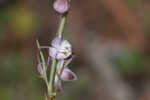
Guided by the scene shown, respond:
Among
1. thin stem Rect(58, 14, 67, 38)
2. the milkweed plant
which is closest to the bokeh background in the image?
the milkweed plant

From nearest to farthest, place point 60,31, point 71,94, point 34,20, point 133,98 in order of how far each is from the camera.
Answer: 1. point 60,31
2. point 71,94
3. point 133,98
4. point 34,20

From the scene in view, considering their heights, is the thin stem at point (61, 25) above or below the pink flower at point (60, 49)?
above

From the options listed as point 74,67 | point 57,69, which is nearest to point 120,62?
point 74,67

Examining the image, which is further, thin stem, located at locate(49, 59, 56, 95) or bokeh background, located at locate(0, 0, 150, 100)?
bokeh background, located at locate(0, 0, 150, 100)

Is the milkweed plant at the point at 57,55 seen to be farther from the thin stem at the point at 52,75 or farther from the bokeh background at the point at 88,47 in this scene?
the bokeh background at the point at 88,47

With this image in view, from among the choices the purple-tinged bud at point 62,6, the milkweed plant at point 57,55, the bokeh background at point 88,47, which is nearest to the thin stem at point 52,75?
the milkweed plant at point 57,55

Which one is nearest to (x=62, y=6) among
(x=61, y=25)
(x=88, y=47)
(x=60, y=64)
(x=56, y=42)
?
(x=61, y=25)

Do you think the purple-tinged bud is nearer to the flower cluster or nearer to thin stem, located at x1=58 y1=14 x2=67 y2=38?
thin stem, located at x1=58 y1=14 x2=67 y2=38

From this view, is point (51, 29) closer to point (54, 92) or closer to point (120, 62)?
point (120, 62)
